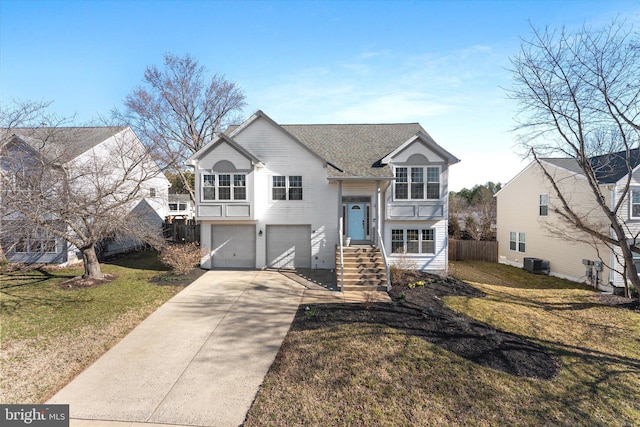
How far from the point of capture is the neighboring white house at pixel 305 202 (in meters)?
14.0

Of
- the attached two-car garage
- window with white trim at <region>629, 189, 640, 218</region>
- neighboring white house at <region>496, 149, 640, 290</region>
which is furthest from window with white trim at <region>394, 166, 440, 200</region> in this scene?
window with white trim at <region>629, 189, 640, 218</region>

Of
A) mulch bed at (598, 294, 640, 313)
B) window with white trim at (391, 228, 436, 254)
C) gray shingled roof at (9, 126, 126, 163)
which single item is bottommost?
mulch bed at (598, 294, 640, 313)

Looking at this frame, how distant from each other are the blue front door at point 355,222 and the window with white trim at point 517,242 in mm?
14108

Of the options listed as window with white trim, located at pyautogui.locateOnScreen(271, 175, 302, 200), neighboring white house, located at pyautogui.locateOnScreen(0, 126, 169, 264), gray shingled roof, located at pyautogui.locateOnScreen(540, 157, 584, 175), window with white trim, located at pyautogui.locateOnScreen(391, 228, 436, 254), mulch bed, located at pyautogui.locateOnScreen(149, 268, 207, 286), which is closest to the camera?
neighboring white house, located at pyautogui.locateOnScreen(0, 126, 169, 264)

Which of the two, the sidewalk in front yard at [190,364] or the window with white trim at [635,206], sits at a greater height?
the window with white trim at [635,206]

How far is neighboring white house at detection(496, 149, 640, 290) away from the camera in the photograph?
15.7 meters

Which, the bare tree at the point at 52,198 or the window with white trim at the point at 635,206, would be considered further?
the window with white trim at the point at 635,206

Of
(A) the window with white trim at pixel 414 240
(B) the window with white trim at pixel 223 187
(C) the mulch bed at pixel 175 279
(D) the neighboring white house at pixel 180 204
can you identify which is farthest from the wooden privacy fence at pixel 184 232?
(D) the neighboring white house at pixel 180 204

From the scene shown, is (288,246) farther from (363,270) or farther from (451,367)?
(451,367)

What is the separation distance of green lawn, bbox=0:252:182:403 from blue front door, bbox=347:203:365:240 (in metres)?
8.36

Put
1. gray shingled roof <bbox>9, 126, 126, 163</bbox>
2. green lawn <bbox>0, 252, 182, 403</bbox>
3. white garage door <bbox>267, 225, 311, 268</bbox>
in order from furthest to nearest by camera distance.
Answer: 1. white garage door <bbox>267, 225, 311, 268</bbox>
2. gray shingled roof <bbox>9, 126, 126, 163</bbox>
3. green lawn <bbox>0, 252, 182, 403</bbox>

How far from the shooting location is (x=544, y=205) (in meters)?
19.4

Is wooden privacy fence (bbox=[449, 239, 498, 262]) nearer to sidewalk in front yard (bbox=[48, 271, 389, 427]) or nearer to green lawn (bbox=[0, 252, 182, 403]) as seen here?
sidewalk in front yard (bbox=[48, 271, 389, 427])

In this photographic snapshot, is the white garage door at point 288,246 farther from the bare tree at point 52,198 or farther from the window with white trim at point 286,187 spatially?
the bare tree at point 52,198
